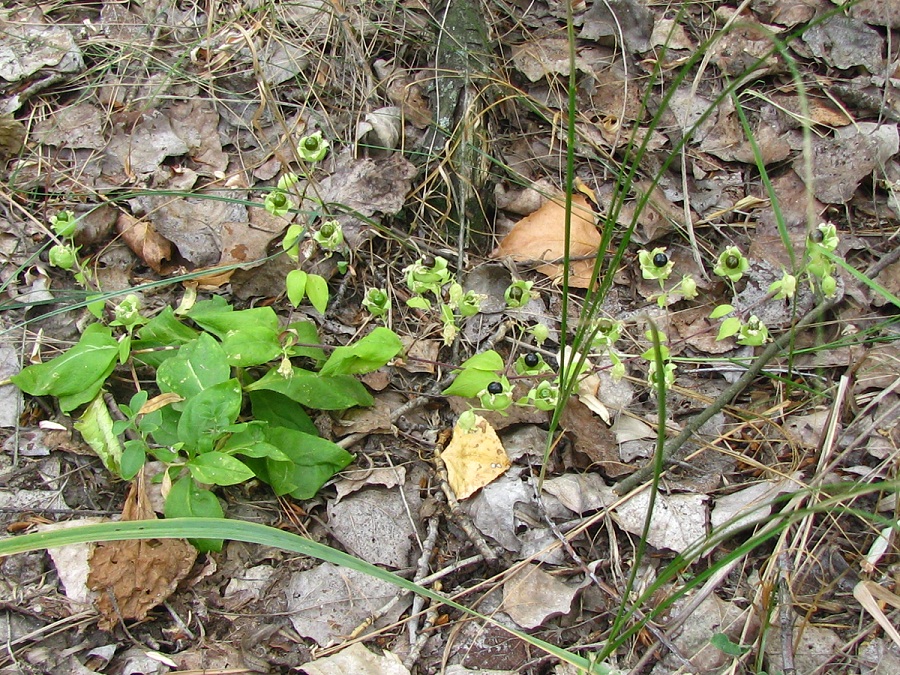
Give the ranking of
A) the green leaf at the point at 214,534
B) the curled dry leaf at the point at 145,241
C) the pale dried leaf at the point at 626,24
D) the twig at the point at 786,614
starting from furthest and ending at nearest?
the pale dried leaf at the point at 626,24 → the curled dry leaf at the point at 145,241 → the twig at the point at 786,614 → the green leaf at the point at 214,534

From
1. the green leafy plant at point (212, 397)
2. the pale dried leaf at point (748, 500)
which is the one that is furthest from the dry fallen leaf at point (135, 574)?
the pale dried leaf at point (748, 500)

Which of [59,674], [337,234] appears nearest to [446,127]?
[337,234]

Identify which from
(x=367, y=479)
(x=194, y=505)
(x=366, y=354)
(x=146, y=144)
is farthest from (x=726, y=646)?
(x=146, y=144)

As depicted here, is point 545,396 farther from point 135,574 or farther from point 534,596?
point 135,574

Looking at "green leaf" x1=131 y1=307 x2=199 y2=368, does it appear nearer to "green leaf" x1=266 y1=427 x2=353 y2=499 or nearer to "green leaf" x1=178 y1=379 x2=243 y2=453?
"green leaf" x1=178 y1=379 x2=243 y2=453

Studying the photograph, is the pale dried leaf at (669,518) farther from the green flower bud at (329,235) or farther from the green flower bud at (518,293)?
the green flower bud at (329,235)

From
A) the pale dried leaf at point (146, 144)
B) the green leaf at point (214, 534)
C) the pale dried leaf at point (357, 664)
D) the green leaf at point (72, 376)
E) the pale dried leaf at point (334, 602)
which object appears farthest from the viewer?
the pale dried leaf at point (146, 144)
